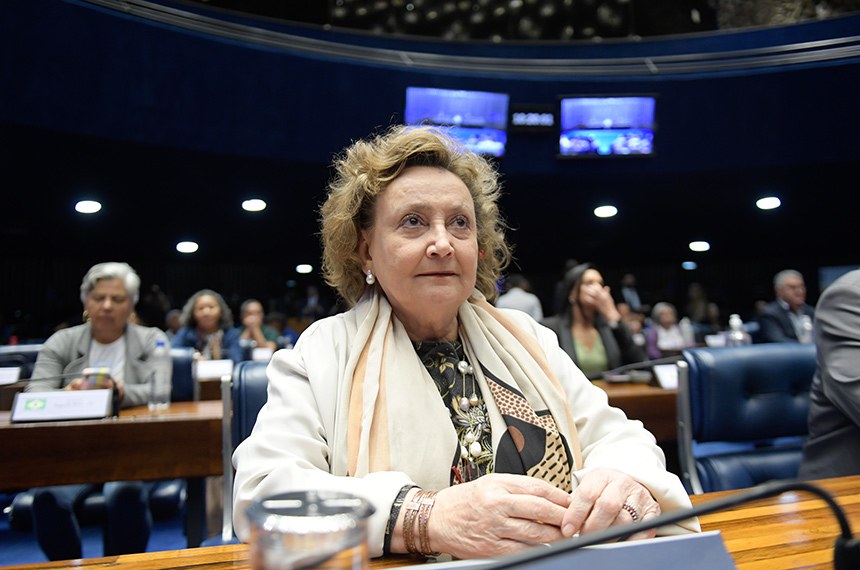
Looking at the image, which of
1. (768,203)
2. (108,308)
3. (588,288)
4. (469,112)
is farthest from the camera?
(768,203)

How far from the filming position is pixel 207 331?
445 centimetres

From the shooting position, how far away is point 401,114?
22.1 feet

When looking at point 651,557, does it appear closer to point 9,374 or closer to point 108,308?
point 108,308

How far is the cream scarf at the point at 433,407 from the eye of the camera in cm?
104

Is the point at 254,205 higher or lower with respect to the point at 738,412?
higher

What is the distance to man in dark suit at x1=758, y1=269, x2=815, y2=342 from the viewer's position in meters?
5.18

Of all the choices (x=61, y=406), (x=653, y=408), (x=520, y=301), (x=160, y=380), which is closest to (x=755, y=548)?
(x=653, y=408)

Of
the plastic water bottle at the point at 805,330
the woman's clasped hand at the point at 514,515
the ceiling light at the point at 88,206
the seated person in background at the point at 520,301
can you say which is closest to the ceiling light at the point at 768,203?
the plastic water bottle at the point at 805,330

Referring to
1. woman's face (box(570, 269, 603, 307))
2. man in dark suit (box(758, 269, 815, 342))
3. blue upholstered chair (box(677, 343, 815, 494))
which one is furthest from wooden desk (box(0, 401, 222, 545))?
man in dark suit (box(758, 269, 815, 342))

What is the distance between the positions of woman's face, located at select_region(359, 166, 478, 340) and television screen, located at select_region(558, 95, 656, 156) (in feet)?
20.2

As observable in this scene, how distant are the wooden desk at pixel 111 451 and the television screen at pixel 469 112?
522cm

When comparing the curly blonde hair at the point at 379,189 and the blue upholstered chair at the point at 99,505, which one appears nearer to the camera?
the curly blonde hair at the point at 379,189

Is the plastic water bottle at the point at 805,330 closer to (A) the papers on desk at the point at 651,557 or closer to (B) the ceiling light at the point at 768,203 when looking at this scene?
(B) the ceiling light at the point at 768,203

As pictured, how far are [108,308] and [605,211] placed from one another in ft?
22.8
